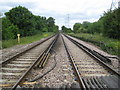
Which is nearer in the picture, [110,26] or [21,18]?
[110,26]

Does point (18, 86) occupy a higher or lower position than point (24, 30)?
lower

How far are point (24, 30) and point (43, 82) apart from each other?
3428 cm

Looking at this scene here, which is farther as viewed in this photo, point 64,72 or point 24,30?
point 24,30

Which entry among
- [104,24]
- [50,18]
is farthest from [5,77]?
[50,18]

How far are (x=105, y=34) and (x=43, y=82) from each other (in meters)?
20.1

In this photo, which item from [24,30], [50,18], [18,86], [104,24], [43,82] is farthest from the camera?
[50,18]

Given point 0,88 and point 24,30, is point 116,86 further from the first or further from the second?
point 24,30

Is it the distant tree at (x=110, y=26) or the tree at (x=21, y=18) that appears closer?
the distant tree at (x=110, y=26)

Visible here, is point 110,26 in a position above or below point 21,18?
below

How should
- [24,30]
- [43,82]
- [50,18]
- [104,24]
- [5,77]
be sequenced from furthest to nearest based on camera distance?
[50,18]
[24,30]
[104,24]
[5,77]
[43,82]

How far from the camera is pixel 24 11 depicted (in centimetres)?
3653

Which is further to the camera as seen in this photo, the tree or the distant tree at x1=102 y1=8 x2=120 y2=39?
the tree

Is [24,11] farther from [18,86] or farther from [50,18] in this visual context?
[50,18]

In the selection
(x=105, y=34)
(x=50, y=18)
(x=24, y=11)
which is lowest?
(x=105, y=34)
